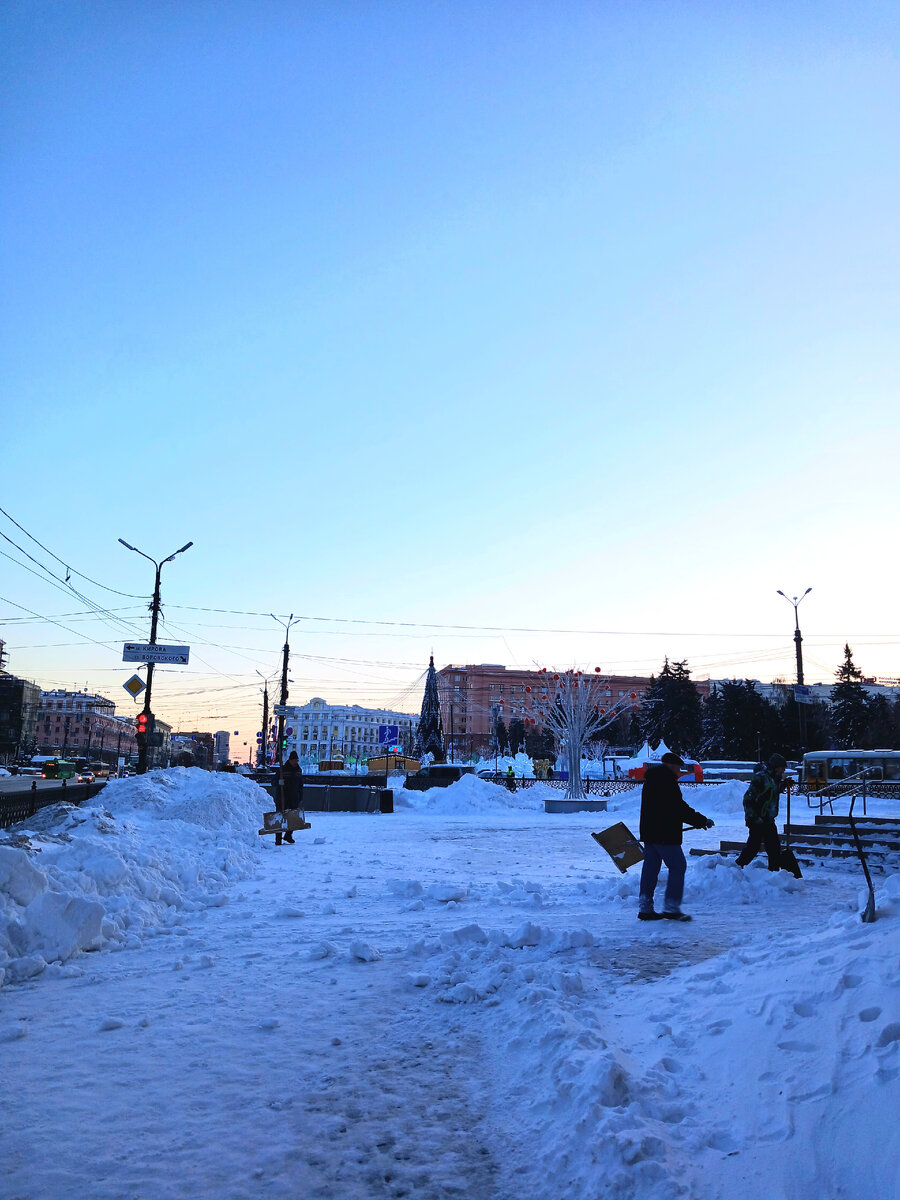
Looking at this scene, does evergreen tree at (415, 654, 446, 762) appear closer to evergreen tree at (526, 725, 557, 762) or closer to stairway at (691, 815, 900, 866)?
stairway at (691, 815, 900, 866)

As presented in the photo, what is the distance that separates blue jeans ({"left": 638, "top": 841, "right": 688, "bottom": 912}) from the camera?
8241 mm

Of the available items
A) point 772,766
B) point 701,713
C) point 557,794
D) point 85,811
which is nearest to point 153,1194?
point 85,811

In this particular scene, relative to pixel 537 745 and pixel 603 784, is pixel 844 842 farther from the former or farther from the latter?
pixel 537 745

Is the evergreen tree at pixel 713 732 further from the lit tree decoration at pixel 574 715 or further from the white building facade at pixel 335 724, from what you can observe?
the white building facade at pixel 335 724

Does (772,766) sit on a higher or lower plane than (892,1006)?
higher

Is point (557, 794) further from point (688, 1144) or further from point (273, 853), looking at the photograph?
point (688, 1144)

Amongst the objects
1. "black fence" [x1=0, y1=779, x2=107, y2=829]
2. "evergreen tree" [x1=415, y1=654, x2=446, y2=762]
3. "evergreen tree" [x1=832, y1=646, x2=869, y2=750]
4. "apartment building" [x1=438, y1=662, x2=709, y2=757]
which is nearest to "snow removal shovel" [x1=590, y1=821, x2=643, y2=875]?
"black fence" [x1=0, y1=779, x2=107, y2=829]

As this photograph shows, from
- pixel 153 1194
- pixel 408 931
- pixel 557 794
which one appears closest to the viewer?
pixel 153 1194

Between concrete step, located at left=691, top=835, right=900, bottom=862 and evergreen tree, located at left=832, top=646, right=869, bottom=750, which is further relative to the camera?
evergreen tree, located at left=832, top=646, right=869, bottom=750

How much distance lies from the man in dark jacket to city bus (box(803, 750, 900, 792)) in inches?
949

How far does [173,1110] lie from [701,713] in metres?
72.9

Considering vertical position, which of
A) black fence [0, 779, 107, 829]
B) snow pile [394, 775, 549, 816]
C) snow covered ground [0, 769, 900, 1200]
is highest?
black fence [0, 779, 107, 829]

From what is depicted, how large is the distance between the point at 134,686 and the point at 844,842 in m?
19.4

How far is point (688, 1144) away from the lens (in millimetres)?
3277
